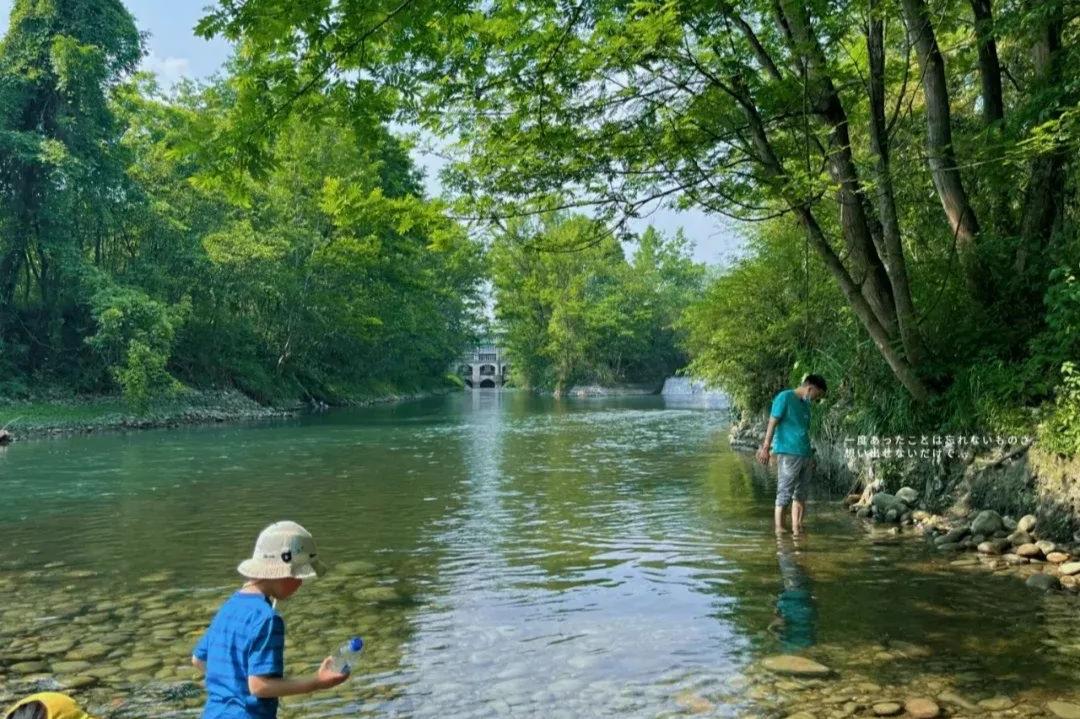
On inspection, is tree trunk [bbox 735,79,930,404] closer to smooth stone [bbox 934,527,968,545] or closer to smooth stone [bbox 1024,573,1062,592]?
smooth stone [bbox 934,527,968,545]

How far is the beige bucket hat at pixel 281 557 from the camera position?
2949 millimetres

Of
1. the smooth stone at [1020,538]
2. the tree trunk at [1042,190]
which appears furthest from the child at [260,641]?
the tree trunk at [1042,190]

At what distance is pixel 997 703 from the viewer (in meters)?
4.43

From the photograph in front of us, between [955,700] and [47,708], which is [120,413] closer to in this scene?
[47,708]

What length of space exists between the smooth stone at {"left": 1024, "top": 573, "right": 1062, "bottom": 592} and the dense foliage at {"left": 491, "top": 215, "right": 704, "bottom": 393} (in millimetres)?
57876

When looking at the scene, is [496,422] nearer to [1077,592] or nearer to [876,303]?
[876,303]

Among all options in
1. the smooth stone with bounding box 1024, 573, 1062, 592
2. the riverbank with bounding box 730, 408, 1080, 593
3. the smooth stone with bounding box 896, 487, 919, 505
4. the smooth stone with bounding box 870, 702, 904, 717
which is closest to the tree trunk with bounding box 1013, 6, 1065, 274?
the riverbank with bounding box 730, 408, 1080, 593

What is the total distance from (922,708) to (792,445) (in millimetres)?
5103

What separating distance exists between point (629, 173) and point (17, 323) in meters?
32.3

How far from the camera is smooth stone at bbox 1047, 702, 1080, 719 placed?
166 inches

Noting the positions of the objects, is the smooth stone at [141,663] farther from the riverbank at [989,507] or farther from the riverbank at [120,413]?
the riverbank at [120,413]

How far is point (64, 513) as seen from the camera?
460 inches

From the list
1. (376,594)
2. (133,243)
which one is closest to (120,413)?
(133,243)

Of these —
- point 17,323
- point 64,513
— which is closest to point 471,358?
point 17,323
